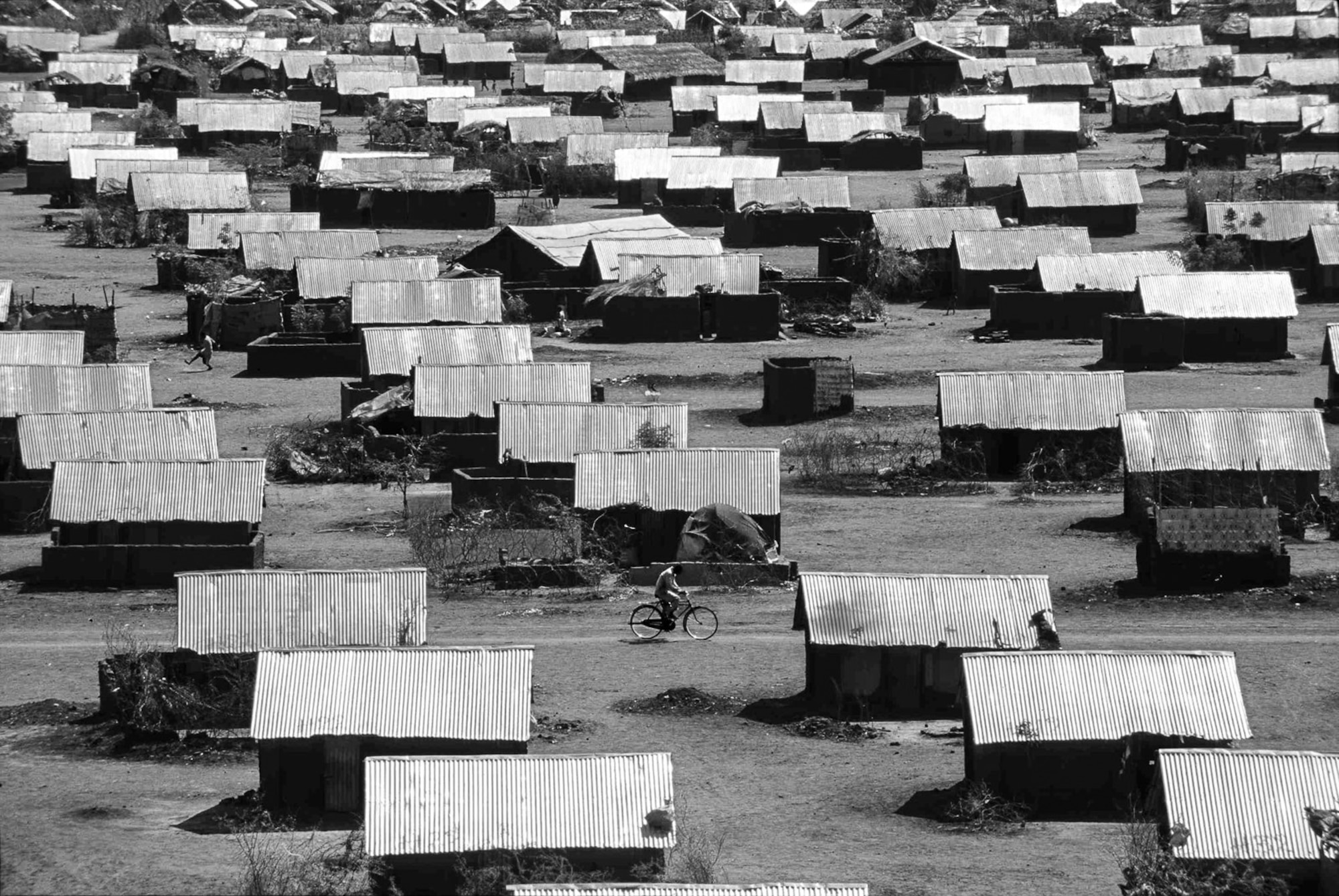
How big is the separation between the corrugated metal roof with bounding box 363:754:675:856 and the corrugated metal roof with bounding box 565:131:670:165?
60.7 metres

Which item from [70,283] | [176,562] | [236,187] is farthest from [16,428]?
[236,187]

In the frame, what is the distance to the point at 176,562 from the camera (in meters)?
37.3

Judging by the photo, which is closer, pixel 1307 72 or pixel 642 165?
pixel 642 165

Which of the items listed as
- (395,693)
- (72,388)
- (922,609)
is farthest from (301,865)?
(72,388)

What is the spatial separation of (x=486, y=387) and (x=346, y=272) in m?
15.0

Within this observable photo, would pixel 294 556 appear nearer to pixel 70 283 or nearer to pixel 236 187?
pixel 70 283

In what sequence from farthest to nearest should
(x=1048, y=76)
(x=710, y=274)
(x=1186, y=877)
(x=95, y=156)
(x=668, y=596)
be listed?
(x=1048, y=76) → (x=95, y=156) → (x=710, y=274) → (x=668, y=596) → (x=1186, y=877)

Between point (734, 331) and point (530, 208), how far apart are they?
19.4 metres

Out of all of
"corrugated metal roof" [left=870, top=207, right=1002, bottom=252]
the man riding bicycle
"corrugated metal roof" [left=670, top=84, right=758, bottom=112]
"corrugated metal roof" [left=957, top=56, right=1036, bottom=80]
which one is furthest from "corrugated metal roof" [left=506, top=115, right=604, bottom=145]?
the man riding bicycle

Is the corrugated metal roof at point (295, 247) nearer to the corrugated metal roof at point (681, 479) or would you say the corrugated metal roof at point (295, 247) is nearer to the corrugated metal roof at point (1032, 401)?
the corrugated metal roof at point (1032, 401)

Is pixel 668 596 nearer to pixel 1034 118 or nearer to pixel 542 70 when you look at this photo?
pixel 1034 118

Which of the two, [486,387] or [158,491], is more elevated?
[486,387]

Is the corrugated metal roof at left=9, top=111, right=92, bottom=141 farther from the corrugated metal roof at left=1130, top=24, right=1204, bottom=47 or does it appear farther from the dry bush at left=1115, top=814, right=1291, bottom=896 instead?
the dry bush at left=1115, top=814, right=1291, bottom=896

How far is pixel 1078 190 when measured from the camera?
233ft
